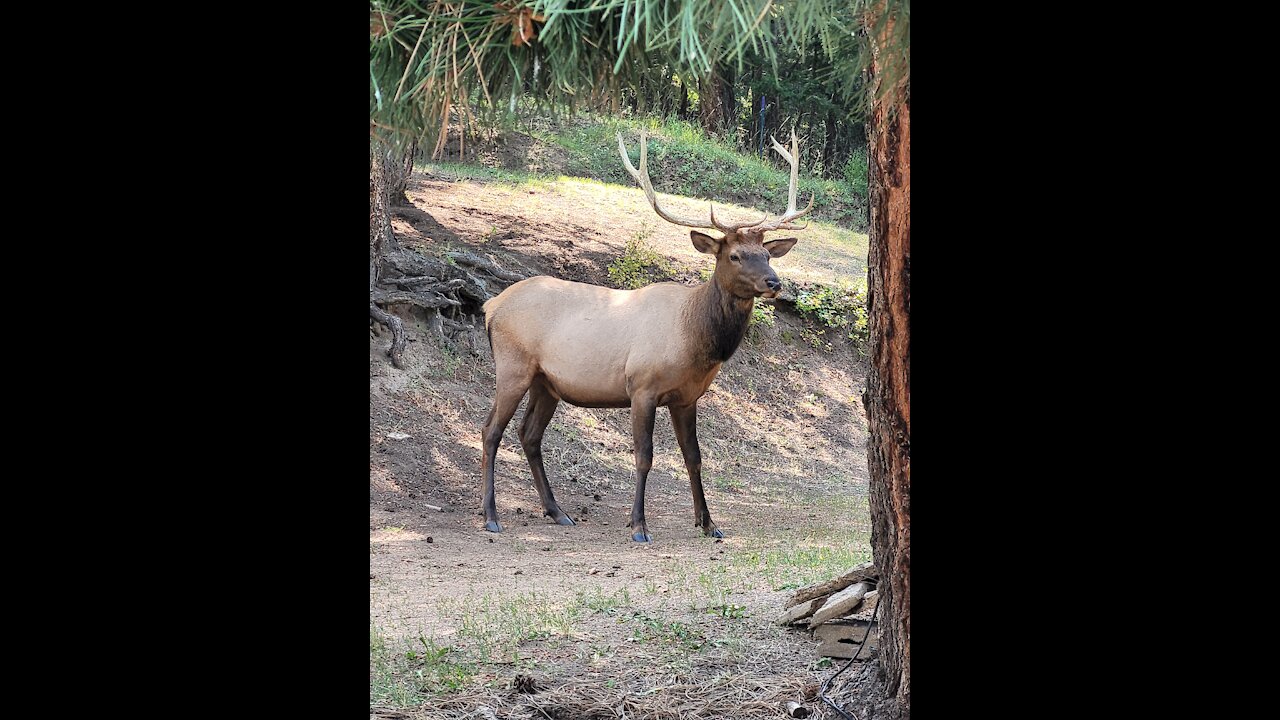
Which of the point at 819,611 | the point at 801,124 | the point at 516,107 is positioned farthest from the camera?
the point at 801,124

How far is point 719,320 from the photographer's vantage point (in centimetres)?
789

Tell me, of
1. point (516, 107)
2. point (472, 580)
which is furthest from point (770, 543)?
point (516, 107)

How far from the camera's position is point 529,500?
9.46m

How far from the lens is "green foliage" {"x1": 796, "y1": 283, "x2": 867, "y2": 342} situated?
1369 cm

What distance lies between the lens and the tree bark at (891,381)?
3307 mm

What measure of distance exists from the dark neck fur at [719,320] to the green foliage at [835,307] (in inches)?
229

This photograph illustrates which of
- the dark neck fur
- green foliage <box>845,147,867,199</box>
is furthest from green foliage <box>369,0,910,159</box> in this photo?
green foliage <box>845,147,867,199</box>

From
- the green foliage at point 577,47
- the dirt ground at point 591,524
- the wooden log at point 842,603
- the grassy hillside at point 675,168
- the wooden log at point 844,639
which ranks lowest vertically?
the dirt ground at point 591,524

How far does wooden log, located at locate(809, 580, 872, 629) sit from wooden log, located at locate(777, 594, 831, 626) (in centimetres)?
17

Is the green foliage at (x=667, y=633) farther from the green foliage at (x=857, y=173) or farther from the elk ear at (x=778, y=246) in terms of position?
the green foliage at (x=857, y=173)

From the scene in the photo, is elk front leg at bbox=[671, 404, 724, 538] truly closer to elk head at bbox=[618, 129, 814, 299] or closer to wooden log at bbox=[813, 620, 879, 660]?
elk head at bbox=[618, 129, 814, 299]

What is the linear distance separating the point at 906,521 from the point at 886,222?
2.98 feet

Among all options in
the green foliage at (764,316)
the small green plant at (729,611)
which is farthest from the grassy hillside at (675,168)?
the small green plant at (729,611)

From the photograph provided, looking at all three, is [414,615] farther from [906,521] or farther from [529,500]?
[529,500]
